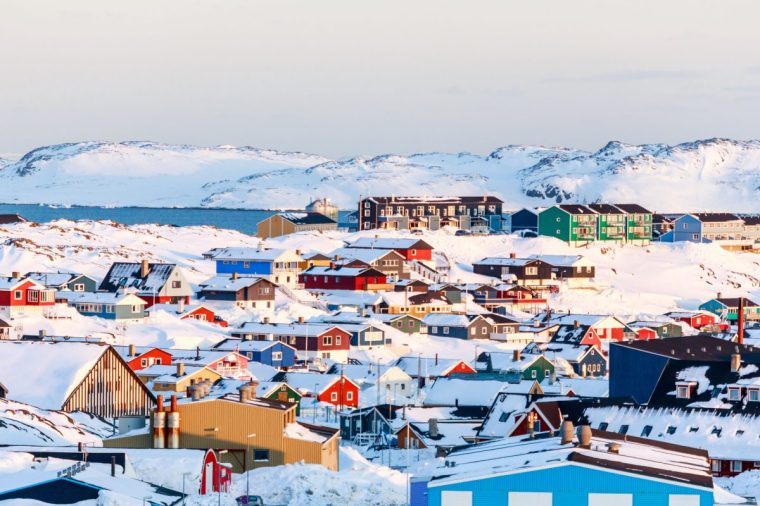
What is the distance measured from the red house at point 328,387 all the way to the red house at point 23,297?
14021 mm

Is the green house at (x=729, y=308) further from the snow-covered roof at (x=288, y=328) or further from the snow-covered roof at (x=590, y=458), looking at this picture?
the snow-covered roof at (x=590, y=458)

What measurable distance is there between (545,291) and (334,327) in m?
24.3

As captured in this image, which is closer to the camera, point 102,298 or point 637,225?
point 102,298

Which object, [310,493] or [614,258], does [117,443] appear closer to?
[310,493]

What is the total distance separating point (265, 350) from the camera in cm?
5238

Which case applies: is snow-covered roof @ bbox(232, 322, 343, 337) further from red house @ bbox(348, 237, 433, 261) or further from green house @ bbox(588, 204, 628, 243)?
green house @ bbox(588, 204, 628, 243)

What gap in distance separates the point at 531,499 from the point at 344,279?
2066 inches

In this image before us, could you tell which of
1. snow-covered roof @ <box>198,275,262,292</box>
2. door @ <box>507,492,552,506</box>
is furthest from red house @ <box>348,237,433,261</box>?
→ door @ <box>507,492,552,506</box>

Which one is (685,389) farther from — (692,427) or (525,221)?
(525,221)

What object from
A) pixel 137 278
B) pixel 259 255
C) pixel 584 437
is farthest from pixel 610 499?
pixel 259 255

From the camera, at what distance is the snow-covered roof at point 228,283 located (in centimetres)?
6650

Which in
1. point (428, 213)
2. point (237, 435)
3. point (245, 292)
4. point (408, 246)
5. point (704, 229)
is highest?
point (428, 213)

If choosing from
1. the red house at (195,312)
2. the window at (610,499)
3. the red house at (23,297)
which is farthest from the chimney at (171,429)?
the red house at (195,312)

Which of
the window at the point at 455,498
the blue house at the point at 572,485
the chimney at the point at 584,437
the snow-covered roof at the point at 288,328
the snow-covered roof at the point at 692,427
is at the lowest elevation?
the snow-covered roof at the point at 288,328
